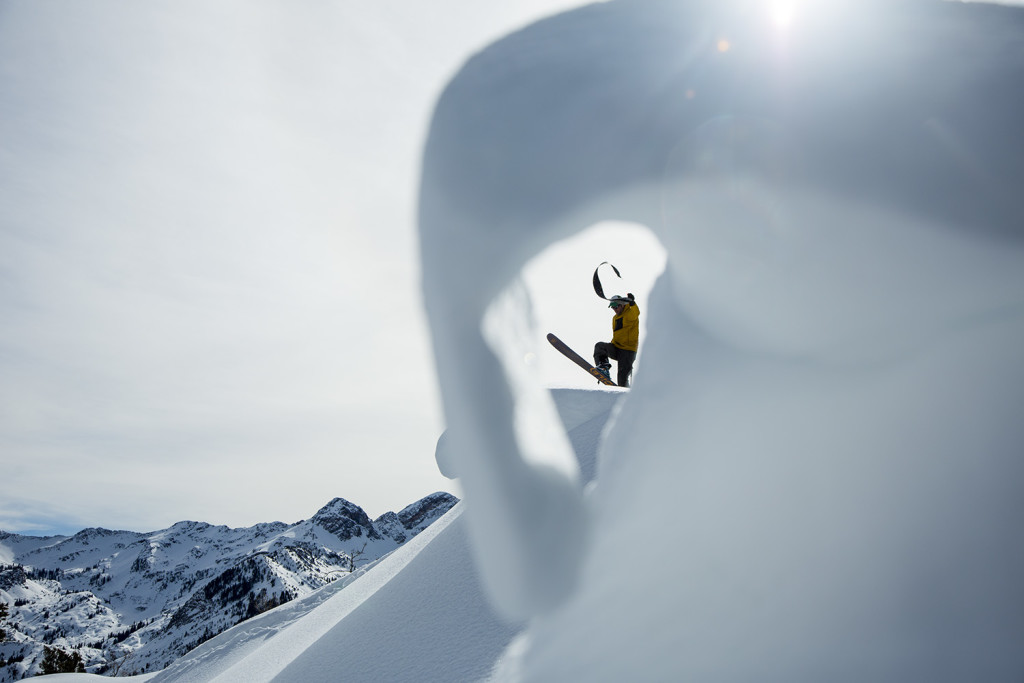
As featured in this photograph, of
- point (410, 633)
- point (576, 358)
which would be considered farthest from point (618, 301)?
point (410, 633)

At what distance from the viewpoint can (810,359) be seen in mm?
1342

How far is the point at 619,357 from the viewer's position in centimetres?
943

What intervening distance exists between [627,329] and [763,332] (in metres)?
8.17

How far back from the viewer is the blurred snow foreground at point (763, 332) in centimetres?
124

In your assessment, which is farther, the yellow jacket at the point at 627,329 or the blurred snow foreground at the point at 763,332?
the yellow jacket at the point at 627,329

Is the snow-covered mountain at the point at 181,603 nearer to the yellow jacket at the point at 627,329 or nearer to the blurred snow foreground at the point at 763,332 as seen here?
the yellow jacket at the point at 627,329

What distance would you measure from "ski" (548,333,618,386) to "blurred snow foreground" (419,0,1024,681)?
8.59 m

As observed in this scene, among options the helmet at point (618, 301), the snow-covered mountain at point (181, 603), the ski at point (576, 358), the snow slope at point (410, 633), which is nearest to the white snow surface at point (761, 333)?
the snow slope at point (410, 633)

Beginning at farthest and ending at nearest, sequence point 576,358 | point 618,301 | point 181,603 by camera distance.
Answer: point 181,603 < point 576,358 < point 618,301

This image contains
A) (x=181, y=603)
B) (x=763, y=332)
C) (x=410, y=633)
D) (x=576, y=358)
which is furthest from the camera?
(x=181, y=603)

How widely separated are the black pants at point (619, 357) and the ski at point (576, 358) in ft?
0.63

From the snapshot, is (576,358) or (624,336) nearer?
(624,336)

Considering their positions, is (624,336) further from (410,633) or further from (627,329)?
(410,633)

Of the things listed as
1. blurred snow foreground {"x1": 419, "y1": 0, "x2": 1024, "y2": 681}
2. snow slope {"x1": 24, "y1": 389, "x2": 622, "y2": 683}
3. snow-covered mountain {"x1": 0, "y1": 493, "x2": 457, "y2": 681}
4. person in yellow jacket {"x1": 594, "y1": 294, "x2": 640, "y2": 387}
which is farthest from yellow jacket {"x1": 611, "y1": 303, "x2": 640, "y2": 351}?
snow-covered mountain {"x1": 0, "y1": 493, "x2": 457, "y2": 681}
